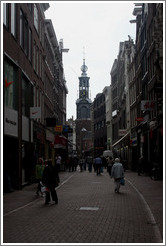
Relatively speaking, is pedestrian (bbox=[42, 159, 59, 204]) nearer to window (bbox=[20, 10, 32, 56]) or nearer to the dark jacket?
the dark jacket

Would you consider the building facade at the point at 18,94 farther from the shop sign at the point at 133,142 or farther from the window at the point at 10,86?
the shop sign at the point at 133,142

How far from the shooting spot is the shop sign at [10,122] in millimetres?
18828

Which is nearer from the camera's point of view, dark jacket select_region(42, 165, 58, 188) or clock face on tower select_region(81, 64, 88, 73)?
dark jacket select_region(42, 165, 58, 188)

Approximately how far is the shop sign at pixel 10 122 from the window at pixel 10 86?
1.09 ft

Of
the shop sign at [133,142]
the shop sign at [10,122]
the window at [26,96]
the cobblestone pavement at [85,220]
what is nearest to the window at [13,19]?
the window at [26,96]

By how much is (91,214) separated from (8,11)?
11534 mm

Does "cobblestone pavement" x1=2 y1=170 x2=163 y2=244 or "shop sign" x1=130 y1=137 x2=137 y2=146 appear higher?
"shop sign" x1=130 y1=137 x2=137 y2=146

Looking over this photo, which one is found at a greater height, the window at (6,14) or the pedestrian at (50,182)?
the window at (6,14)

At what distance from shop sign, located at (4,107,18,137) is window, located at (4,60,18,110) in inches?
13.1

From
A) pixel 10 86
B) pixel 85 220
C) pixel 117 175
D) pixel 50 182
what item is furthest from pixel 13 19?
pixel 85 220

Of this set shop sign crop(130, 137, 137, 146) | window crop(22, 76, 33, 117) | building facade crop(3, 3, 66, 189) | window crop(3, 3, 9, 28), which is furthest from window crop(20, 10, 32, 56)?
shop sign crop(130, 137, 137, 146)

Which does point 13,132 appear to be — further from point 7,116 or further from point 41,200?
point 41,200

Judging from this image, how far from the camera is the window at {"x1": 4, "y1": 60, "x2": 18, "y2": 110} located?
19316mm

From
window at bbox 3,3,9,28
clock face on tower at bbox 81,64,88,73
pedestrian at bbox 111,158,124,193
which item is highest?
clock face on tower at bbox 81,64,88,73
